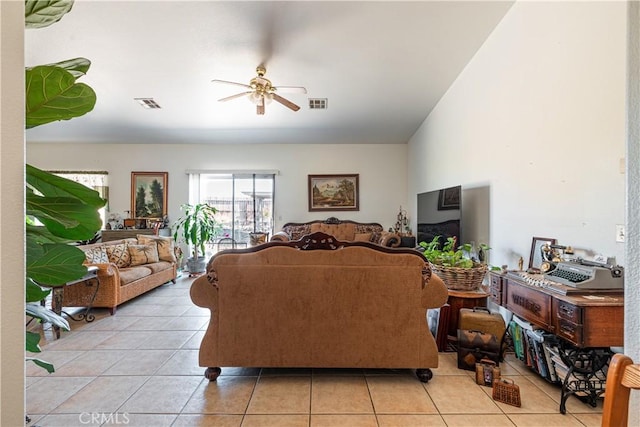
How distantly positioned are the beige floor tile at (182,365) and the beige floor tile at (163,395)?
76 mm

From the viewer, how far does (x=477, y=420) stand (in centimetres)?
164

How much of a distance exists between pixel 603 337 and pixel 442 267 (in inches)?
45.3

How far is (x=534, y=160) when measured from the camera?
7.64 ft

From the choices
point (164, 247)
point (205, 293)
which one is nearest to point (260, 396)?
point (205, 293)

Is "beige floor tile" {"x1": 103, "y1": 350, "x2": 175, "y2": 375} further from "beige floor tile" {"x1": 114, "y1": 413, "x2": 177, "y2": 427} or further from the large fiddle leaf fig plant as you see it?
the large fiddle leaf fig plant

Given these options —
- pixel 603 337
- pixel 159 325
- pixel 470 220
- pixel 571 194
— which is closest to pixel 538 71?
pixel 571 194

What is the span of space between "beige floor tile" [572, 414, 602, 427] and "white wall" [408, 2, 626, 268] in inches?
37.8

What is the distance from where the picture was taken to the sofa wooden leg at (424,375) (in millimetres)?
2006

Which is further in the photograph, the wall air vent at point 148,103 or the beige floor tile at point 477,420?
the wall air vent at point 148,103

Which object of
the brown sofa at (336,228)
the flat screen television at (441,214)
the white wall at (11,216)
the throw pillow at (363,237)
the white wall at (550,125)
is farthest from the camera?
the brown sofa at (336,228)

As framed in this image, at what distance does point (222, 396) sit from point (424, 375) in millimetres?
1437

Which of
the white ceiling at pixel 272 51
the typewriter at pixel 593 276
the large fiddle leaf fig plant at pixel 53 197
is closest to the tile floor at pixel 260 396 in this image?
the typewriter at pixel 593 276

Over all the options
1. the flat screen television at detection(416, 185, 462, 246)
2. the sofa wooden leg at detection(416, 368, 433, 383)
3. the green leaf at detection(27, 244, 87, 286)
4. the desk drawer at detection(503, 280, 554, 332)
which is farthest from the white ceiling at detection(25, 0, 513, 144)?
the sofa wooden leg at detection(416, 368, 433, 383)

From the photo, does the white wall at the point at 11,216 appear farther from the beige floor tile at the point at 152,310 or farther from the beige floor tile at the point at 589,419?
the beige floor tile at the point at 152,310
